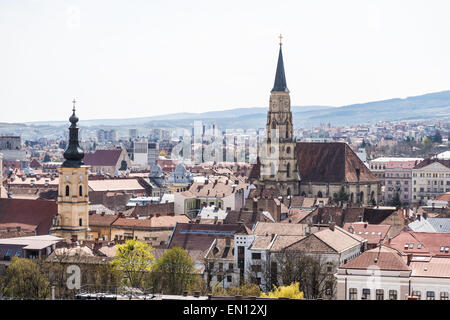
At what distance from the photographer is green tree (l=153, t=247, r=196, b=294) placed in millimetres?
29750

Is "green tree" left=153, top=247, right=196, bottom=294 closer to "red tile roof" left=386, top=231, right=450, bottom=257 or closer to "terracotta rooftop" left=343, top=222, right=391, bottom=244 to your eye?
"red tile roof" left=386, top=231, right=450, bottom=257

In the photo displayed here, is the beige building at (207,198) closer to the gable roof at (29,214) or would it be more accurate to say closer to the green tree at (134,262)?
the gable roof at (29,214)

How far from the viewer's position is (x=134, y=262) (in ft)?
105

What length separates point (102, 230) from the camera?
155 ft

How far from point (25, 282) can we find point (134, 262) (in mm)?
3990

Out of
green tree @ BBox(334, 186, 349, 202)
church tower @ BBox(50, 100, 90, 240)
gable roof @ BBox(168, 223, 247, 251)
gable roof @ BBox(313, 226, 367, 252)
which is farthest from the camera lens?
green tree @ BBox(334, 186, 349, 202)

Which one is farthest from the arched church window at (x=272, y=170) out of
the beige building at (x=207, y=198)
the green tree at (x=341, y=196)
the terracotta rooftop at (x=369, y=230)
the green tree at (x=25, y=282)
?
the green tree at (x=25, y=282)

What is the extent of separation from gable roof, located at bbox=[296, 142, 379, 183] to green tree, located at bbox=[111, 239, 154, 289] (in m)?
39.0

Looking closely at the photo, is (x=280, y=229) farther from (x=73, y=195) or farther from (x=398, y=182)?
(x=398, y=182)

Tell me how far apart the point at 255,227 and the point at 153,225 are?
26.4 feet

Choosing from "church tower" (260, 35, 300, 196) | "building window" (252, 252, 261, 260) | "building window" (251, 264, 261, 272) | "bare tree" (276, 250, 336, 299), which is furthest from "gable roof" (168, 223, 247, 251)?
"church tower" (260, 35, 300, 196)

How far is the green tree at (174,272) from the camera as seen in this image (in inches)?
1171
